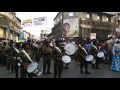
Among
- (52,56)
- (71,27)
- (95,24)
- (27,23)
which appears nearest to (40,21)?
(27,23)

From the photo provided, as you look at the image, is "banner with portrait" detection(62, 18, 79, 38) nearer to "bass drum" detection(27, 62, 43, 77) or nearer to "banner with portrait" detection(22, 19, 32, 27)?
"banner with portrait" detection(22, 19, 32, 27)

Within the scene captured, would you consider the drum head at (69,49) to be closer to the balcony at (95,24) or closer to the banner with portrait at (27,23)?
the banner with portrait at (27,23)

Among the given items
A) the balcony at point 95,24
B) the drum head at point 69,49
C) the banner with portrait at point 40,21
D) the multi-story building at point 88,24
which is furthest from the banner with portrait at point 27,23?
the balcony at point 95,24

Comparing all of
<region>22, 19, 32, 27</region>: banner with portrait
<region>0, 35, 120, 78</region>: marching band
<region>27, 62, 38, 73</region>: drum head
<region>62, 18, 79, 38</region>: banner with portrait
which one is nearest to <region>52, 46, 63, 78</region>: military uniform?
<region>0, 35, 120, 78</region>: marching band

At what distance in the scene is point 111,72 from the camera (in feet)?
42.0

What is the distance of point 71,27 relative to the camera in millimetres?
31266

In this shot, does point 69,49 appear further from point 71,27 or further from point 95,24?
point 71,27

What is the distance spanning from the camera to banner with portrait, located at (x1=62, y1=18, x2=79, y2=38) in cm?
2995

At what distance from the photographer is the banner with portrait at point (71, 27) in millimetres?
29955

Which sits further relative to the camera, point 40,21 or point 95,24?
point 95,24
